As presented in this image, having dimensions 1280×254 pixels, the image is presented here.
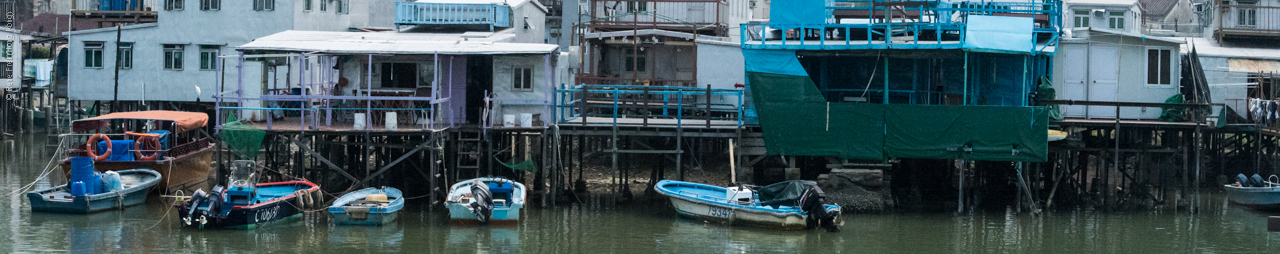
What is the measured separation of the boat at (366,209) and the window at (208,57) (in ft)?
43.2

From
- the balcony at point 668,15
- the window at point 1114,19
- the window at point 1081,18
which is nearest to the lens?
the balcony at point 668,15

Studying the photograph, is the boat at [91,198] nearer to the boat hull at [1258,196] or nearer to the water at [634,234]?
the water at [634,234]

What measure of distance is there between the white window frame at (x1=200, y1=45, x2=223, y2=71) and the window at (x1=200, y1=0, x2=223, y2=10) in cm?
112

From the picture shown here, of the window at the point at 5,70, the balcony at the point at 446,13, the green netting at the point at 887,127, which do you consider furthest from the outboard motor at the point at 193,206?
the window at the point at 5,70

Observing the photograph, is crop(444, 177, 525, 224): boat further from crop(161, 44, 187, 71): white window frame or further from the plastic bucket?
crop(161, 44, 187, 71): white window frame

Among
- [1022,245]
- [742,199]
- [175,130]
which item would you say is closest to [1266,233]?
[1022,245]

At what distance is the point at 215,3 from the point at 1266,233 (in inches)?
1126

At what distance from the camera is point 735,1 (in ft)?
141

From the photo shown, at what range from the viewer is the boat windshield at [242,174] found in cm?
2588

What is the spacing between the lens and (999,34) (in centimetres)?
2889

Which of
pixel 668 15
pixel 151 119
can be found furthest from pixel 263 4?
pixel 668 15

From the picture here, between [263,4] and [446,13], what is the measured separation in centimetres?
733

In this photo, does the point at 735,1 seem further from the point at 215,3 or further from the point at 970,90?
the point at 215,3

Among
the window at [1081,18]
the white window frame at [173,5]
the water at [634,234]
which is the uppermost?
the window at [1081,18]
